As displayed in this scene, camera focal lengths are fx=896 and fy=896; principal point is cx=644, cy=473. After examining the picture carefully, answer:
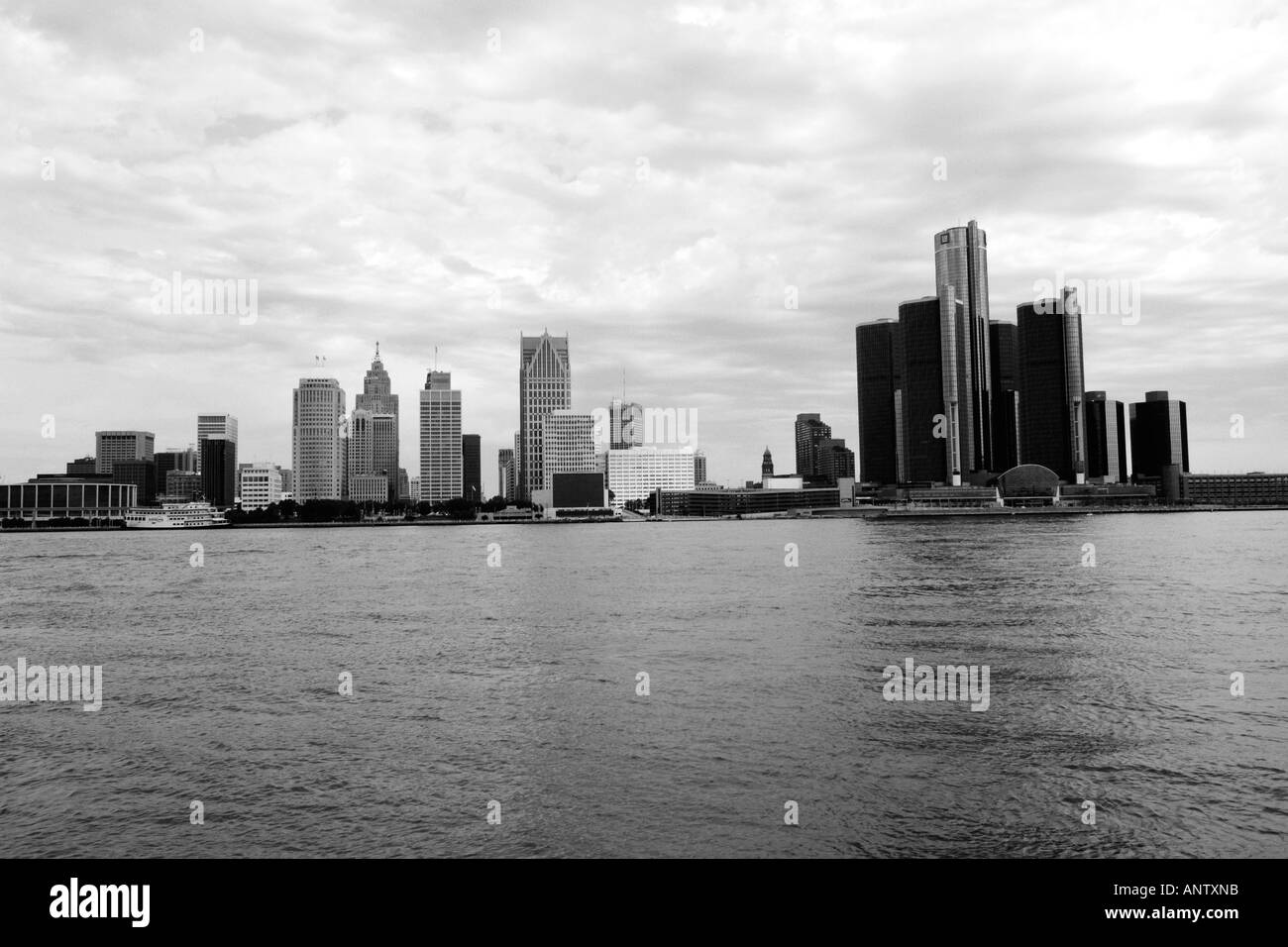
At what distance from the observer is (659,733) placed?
70.9 feet

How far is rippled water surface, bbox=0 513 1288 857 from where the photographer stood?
15.6 m

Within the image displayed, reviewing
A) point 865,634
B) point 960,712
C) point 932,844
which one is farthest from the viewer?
point 865,634

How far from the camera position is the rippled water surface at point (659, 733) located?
Result: 15.6 metres

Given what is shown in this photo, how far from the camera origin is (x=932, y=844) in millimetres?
14773

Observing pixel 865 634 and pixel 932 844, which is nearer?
pixel 932 844

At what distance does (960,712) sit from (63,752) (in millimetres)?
22316

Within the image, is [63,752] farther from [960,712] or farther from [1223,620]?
[1223,620]
